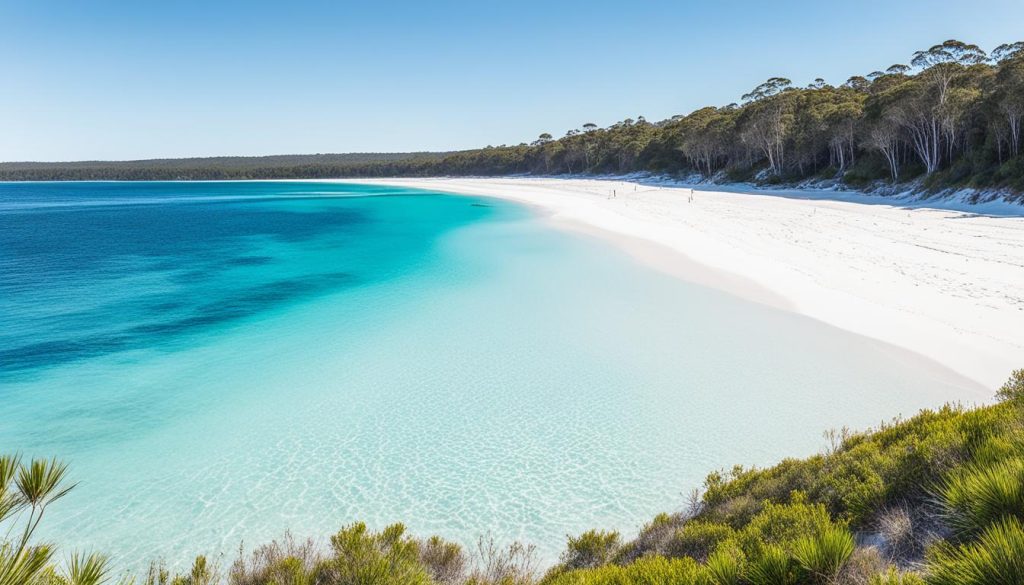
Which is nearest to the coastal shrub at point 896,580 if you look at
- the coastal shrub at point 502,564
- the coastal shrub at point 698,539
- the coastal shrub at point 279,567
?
the coastal shrub at point 698,539

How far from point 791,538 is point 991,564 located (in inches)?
52.5

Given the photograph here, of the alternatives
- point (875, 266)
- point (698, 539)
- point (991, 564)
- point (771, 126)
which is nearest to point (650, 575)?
point (698, 539)

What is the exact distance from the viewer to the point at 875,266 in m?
15.5

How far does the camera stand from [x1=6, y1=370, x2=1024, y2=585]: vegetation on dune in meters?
2.55

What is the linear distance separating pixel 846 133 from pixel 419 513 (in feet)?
156

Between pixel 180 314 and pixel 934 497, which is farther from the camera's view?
pixel 180 314

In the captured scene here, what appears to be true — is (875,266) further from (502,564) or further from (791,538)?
(502,564)

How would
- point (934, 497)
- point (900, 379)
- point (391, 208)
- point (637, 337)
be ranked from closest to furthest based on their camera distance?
point (934, 497) → point (900, 379) → point (637, 337) → point (391, 208)

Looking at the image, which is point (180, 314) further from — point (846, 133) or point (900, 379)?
point (846, 133)

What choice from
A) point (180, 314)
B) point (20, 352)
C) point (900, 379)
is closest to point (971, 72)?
point (900, 379)

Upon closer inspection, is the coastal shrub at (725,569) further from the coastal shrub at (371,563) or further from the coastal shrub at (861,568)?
the coastal shrub at (371,563)

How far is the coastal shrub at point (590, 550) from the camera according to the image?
188 inches

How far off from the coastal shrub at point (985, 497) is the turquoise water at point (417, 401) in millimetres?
2942

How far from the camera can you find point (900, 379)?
8.40 m
